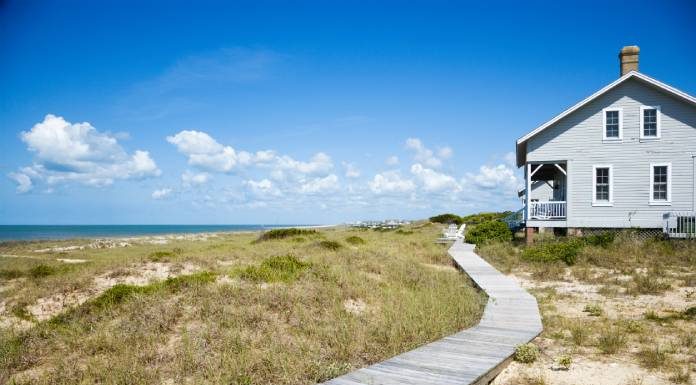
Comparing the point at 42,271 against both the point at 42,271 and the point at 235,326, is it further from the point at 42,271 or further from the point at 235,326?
the point at 235,326

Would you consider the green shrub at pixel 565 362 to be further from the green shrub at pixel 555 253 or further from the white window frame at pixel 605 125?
the white window frame at pixel 605 125


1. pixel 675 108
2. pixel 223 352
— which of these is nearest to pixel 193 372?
pixel 223 352

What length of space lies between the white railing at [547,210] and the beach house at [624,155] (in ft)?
0.15

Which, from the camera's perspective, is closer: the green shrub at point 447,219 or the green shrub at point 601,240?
the green shrub at point 601,240

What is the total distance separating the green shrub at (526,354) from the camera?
630 cm

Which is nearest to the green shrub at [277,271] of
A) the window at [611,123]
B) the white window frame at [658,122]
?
the window at [611,123]

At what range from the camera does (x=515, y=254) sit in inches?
747

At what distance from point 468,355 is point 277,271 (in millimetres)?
7191

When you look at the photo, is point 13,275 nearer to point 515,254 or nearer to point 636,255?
point 515,254

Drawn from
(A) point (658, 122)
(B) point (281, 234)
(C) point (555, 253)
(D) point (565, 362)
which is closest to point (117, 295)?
(D) point (565, 362)

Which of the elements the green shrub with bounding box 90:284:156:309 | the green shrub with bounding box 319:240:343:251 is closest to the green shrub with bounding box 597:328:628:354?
the green shrub with bounding box 90:284:156:309

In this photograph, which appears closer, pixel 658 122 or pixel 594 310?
pixel 594 310

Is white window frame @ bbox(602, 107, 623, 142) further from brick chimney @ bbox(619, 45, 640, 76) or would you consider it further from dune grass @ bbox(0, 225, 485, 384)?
dune grass @ bbox(0, 225, 485, 384)

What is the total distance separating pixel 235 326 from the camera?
7977mm
